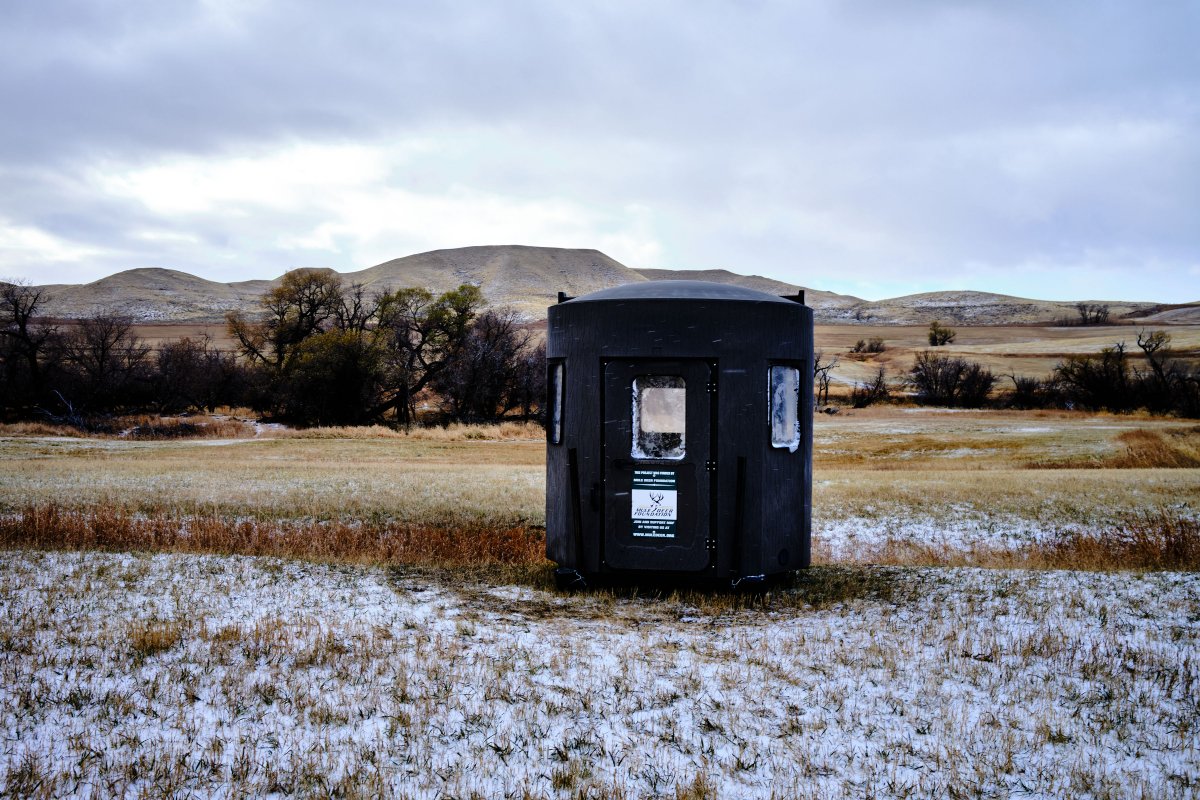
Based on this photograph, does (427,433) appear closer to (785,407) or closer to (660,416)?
(660,416)

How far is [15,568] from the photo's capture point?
9.63m

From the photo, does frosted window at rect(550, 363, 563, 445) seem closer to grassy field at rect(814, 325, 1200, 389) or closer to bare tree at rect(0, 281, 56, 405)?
bare tree at rect(0, 281, 56, 405)

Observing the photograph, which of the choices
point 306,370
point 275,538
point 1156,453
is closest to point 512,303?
point 306,370

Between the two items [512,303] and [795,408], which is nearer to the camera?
[795,408]

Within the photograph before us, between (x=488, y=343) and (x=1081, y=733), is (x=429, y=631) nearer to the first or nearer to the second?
(x=1081, y=733)

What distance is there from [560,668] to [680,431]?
355 cm

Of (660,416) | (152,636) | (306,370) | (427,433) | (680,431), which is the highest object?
(306,370)

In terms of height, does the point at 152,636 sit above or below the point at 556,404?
below

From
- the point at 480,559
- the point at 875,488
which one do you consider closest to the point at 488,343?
the point at 875,488

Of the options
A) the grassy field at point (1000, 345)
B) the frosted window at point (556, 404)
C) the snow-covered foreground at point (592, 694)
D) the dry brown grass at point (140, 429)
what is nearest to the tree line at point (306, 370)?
the dry brown grass at point (140, 429)

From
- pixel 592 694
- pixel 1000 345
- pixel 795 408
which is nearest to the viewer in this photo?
pixel 592 694

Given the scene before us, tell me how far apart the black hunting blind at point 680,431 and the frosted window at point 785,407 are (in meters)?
0.02

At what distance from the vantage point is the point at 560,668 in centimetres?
646

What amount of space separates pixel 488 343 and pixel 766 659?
4944cm
